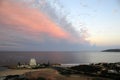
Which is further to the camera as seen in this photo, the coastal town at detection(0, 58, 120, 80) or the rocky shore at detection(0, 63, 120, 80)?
the coastal town at detection(0, 58, 120, 80)

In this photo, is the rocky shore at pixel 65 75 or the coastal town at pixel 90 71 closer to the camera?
the rocky shore at pixel 65 75

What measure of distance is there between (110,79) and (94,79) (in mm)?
2642

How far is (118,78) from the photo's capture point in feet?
Answer: 115

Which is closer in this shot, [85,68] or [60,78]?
[60,78]

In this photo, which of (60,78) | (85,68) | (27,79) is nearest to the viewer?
(27,79)

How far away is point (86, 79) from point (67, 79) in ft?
10.1

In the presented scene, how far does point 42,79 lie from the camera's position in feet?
111

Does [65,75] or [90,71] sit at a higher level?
[90,71]

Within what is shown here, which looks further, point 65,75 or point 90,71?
point 90,71

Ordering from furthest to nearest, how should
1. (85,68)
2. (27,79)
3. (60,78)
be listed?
(85,68) → (60,78) → (27,79)

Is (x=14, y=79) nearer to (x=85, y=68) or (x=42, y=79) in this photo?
(x=42, y=79)

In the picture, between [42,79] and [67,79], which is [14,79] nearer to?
[42,79]

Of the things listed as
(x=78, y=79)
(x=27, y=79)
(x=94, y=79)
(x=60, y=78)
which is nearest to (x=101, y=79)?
(x=94, y=79)

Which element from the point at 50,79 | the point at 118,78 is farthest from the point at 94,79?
the point at 50,79
